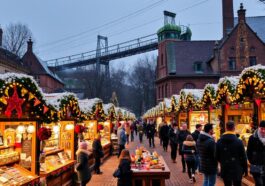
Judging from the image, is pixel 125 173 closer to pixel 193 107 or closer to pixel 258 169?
pixel 258 169

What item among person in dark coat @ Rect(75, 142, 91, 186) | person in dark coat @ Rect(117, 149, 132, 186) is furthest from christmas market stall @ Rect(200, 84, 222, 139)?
person in dark coat @ Rect(117, 149, 132, 186)

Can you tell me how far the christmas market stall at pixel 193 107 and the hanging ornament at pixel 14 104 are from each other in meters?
11.9

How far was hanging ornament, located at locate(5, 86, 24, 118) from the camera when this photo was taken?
8555mm

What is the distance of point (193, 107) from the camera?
66.3 feet

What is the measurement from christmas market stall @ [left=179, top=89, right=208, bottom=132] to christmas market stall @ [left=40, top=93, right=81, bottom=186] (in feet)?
23.8

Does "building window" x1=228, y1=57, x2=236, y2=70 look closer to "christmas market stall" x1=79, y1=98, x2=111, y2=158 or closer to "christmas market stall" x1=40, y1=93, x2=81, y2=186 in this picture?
"christmas market stall" x1=79, y1=98, x2=111, y2=158

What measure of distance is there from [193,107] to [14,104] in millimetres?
12989

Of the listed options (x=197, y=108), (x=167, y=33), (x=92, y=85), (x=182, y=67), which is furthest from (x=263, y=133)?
(x=167, y=33)

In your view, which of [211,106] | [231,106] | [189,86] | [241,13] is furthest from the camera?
[189,86]

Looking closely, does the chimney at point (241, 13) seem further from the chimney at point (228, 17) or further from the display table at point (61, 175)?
the display table at point (61, 175)

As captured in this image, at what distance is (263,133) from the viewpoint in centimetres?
805

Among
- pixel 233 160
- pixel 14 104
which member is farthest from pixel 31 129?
pixel 233 160

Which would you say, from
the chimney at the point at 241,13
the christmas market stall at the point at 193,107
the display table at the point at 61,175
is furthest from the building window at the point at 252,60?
the display table at the point at 61,175

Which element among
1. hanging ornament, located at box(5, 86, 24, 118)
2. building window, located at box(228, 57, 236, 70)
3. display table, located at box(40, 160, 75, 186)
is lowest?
display table, located at box(40, 160, 75, 186)
